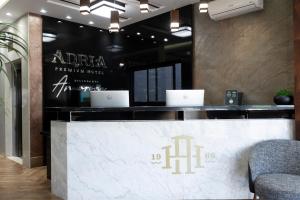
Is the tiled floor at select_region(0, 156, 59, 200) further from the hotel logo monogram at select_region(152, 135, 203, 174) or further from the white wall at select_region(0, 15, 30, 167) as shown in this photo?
the hotel logo monogram at select_region(152, 135, 203, 174)

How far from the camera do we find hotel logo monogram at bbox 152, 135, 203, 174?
3.56 meters

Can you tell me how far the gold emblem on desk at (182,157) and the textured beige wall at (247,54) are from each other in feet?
6.87

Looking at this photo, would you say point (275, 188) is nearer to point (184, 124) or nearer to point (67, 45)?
point (184, 124)

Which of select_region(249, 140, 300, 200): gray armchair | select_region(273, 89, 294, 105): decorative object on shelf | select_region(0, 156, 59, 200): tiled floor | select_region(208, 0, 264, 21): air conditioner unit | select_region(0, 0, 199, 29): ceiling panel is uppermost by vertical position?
select_region(0, 0, 199, 29): ceiling panel

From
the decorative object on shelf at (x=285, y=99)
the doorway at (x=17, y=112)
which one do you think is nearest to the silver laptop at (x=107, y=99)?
the decorative object on shelf at (x=285, y=99)

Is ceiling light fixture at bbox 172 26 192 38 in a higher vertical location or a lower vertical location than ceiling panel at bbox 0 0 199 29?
lower

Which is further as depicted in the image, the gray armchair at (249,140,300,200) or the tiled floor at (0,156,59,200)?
the tiled floor at (0,156,59,200)

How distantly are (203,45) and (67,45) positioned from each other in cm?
314

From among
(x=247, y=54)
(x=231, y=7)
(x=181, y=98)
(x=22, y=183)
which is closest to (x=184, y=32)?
(x=231, y=7)

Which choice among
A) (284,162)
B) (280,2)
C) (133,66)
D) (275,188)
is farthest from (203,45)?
(275,188)

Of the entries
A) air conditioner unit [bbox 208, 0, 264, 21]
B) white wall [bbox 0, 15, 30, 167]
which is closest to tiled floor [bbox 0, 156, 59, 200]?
white wall [bbox 0, 15, 30, 167]

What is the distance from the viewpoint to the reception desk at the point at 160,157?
3.50 m

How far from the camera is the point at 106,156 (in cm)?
352

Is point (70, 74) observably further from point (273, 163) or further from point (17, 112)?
point (273, 163)
